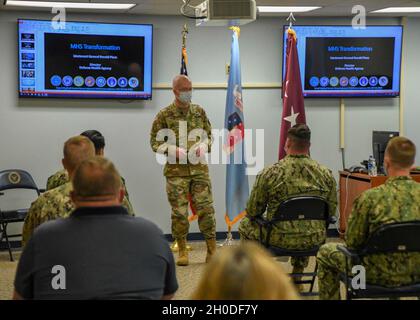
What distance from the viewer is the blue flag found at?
22.9ft

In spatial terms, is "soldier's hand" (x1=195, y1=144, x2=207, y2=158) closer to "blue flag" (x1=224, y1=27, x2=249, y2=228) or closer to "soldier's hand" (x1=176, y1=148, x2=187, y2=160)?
"soldier's hand" (x1=176, y1=148, x2=187, y2=160)

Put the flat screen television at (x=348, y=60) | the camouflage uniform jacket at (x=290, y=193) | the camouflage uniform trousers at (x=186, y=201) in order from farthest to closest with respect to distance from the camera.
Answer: the flat screen television at (x=348, y=60) → the camouflage uniform trousers at (x=186, y=201) → the camouflage uniform jacket at (x=290, y=193)

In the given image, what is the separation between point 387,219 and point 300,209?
95 centimetres

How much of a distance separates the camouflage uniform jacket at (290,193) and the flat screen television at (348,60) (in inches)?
128

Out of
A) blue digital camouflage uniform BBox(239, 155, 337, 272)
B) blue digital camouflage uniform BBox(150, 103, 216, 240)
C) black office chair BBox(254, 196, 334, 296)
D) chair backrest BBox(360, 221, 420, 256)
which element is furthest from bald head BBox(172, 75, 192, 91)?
chair backrest BBox(360, 221, 420, 256)

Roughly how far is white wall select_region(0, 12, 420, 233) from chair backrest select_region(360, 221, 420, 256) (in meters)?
4.33

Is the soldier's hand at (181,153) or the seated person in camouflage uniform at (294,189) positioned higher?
the soldier's hand at (181,153)

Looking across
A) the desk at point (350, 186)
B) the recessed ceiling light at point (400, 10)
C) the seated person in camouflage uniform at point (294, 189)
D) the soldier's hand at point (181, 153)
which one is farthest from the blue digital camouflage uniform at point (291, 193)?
the recessed ceiling light at point (400, 10)

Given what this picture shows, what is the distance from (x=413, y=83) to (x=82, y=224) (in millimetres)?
6506

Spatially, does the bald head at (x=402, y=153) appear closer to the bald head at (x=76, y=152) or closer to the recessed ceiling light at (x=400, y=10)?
the bald head at (x=76, y=152)

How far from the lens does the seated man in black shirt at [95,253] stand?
7.48 ft

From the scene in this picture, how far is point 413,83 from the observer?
803cm

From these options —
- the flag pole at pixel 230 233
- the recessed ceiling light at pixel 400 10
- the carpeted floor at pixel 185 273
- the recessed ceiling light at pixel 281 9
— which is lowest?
the carpeted floor at pixel 185 273
